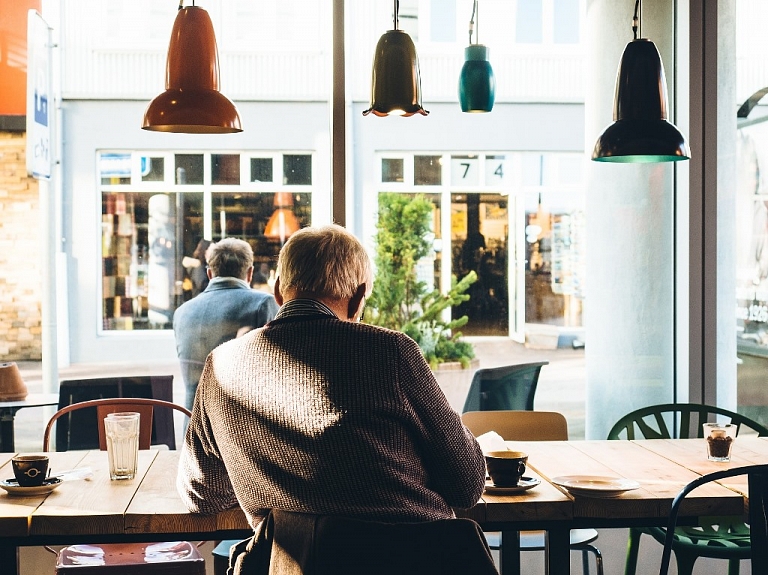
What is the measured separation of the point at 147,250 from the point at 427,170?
54.4 inches

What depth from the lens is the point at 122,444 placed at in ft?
8.00

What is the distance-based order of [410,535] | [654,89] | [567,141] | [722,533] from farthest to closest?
[567,141] < [722,533] < [654,89] < [410,535]

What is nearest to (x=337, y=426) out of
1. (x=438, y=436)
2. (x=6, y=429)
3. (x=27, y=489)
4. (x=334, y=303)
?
(x=438, y=436)

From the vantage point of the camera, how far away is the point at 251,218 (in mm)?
4301

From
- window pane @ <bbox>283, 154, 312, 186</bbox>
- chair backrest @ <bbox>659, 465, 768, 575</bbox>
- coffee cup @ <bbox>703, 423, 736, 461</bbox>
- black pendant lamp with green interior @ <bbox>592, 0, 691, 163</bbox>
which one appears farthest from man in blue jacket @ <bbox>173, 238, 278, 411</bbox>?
chair backrest @ <bbox>659, 465, 768, 575</bbox>

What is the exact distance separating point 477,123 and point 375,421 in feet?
9.79

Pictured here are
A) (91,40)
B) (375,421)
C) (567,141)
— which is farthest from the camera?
(567,141)

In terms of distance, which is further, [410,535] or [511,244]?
[511,244]

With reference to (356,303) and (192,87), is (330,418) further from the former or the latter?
(192,87)

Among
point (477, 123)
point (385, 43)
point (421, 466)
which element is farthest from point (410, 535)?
point (477, 123)

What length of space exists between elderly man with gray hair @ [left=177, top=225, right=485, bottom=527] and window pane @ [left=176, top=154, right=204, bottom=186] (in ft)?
7.76

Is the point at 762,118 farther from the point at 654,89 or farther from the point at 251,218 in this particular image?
the point at 251,218

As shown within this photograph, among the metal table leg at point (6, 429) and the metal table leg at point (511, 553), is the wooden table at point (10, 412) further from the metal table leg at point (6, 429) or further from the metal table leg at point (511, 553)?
the metal table leg at point (511, 553)

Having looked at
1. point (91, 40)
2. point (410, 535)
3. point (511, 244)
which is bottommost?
point (410, 535)
